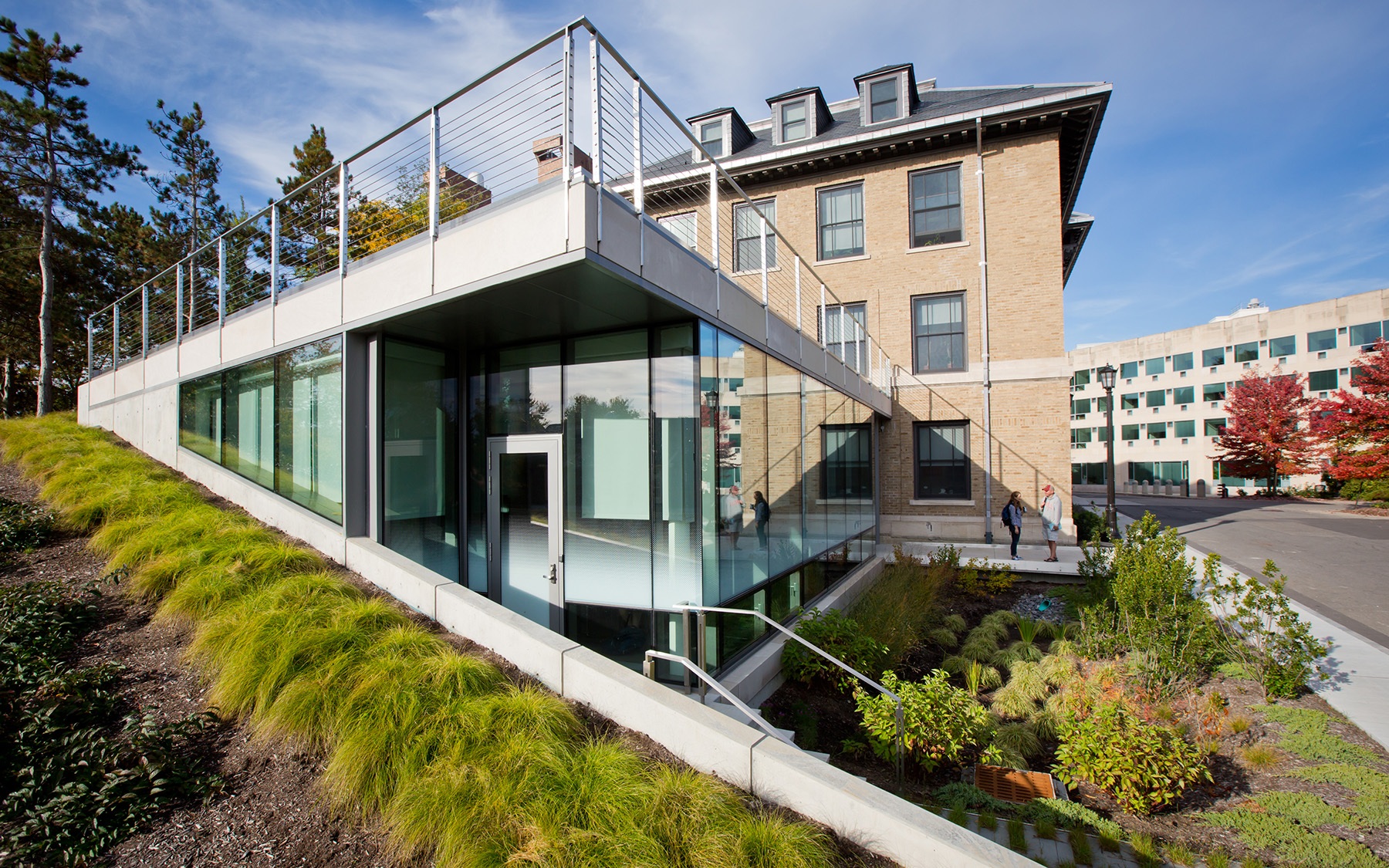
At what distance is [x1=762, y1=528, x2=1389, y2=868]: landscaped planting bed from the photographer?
4.25 metres

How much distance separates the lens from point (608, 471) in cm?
661

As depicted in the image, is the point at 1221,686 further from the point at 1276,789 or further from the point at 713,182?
the point at 713,182

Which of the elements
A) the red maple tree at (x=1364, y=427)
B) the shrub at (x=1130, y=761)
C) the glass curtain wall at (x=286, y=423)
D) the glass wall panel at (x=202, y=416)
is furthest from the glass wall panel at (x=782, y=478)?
the red maple tree at (x=1364, y=427)

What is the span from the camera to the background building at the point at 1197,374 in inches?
1505

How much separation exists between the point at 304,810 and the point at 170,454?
9.72 meters

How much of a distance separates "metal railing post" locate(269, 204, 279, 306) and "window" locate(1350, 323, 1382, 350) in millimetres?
53152

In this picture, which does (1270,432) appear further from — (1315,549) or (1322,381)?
(1315,549)

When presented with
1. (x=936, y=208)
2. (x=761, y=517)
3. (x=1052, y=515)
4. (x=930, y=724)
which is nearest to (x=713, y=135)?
(x=936, y=208)

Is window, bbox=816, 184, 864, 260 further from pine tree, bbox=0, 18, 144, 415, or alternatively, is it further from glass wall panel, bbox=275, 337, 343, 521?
pine tree, bbox=0, 18, 144, 415

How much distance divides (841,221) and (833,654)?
1581 centimetres

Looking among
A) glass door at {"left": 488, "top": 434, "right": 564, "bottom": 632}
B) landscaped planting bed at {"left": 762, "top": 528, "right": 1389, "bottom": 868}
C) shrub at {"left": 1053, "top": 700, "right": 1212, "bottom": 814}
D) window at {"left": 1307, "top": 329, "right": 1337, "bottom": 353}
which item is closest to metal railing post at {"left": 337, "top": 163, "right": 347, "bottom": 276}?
glass door at {"left": 488, "top": 434, "right": 564, "bottom": 632}

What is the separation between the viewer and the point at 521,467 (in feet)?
23.8

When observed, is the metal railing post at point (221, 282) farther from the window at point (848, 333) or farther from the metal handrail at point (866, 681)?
the window at point (848, 333)

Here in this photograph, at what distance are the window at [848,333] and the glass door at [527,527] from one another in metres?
6.02
